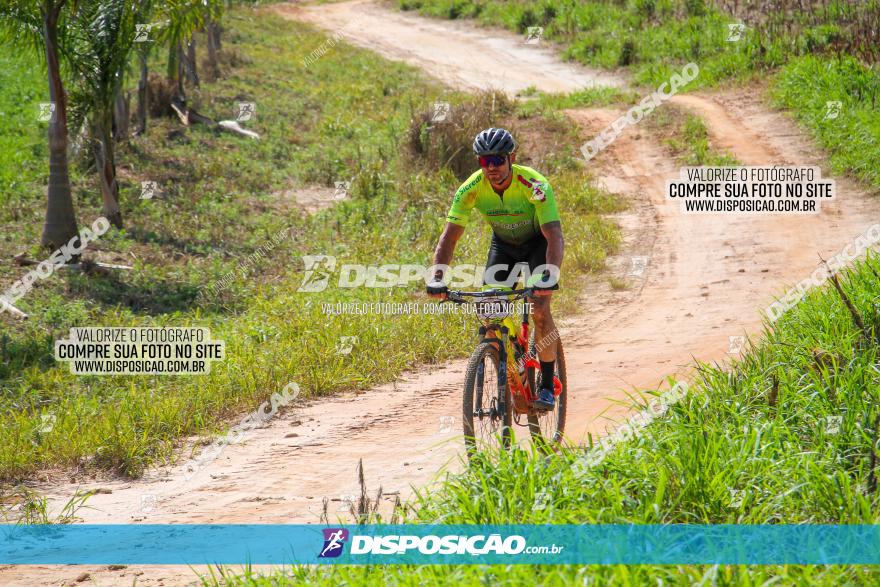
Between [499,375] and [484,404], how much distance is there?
0.29m

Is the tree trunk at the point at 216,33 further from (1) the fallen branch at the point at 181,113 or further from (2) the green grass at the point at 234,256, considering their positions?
(1) the fallen branch at the point at 181,113

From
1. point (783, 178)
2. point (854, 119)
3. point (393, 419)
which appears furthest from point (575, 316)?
point (854, 119)

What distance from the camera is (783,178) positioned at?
15.7 m

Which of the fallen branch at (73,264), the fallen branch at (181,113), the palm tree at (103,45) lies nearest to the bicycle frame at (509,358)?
the fallen branch at (73,264)

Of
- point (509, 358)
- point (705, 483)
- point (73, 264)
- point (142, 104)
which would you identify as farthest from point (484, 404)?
point (142, 104)

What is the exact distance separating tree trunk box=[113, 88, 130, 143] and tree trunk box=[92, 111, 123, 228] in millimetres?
3483

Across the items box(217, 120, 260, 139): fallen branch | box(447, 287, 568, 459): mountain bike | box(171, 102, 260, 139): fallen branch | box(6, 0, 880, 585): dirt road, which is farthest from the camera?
box(171, 102, 260, 139): fallen branch

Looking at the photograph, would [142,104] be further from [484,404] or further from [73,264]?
[484,404]

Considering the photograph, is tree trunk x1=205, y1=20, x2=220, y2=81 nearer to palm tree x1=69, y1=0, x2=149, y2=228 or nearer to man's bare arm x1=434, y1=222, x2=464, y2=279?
palm tree x1=69, y1=0, x2=149, y2=228

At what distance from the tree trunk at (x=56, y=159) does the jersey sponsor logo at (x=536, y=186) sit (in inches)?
339

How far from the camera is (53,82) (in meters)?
12.6

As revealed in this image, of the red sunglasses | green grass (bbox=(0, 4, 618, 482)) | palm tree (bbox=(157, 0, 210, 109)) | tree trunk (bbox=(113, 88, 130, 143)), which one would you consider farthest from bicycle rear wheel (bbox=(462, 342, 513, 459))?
tree trunk (bbox=(113, 88, 130, 143))

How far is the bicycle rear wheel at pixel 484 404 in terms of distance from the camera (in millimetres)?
6309

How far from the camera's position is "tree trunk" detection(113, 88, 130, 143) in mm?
18531
